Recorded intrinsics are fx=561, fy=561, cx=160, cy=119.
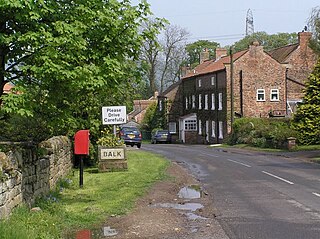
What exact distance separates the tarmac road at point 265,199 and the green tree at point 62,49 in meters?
4.01

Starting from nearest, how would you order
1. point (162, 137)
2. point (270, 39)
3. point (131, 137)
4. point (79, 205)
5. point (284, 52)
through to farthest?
point (79, 205) → point (131, 137) → point (284, 52) → point (162, 137) → point (270, 39)

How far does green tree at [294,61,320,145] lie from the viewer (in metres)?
40.8

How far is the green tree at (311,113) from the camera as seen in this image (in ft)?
134

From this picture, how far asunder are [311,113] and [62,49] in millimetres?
32996

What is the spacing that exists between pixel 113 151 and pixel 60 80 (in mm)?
11180

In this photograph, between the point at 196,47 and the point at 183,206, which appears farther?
the point at 196,47

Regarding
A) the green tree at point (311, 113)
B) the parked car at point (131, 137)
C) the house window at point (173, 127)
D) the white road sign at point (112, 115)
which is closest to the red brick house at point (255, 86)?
the parked car at point (131, 137)

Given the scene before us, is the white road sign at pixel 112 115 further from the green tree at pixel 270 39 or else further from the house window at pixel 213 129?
the green tree at pixel 270 39

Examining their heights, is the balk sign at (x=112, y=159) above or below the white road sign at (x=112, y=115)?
below

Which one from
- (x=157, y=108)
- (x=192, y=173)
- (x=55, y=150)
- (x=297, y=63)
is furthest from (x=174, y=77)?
(x=55, y=150)

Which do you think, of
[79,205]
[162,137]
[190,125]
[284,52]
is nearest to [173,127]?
[190,125]

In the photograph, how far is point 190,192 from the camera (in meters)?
16.8

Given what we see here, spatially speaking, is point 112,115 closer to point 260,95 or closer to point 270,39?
point 260,95

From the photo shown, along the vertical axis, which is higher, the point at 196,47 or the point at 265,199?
the point at 196,47
